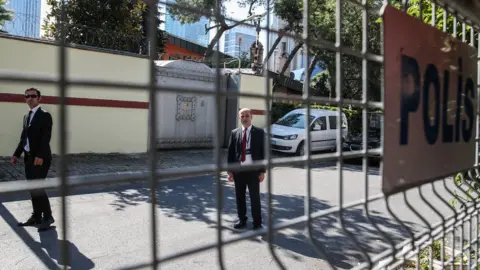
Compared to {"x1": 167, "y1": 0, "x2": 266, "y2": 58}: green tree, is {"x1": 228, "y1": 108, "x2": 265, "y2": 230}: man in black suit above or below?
Result: below

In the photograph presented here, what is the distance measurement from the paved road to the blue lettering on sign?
0.75 metres

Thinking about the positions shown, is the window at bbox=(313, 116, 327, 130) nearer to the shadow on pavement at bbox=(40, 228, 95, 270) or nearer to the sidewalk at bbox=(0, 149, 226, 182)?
the sidewalk at bbox=(0, 149, 226, 182)

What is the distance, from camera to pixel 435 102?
1.83 meters

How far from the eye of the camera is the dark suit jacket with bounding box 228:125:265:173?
13.9ft

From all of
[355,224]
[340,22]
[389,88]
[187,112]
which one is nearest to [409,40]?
[389,88]

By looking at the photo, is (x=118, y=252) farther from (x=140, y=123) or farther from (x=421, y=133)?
(x=140, y=123)

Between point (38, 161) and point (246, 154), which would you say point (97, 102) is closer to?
point (38, 161)

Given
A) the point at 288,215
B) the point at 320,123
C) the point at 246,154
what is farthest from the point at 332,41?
the point at 320,123

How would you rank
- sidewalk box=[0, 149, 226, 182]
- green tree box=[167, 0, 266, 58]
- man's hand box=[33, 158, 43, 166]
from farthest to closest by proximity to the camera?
sidewalk box=[0, 149, 226, 182] → man's hand box=[33, 158, 43, 166] → green tree box=[167, 0, 266, 58]

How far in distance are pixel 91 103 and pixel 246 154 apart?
20.4ft

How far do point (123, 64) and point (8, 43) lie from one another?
230 cm

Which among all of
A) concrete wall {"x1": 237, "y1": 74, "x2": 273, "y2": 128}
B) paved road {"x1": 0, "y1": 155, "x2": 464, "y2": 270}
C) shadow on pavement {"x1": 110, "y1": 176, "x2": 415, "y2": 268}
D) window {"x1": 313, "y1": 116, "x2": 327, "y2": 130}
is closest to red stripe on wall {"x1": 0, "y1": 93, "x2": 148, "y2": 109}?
shadow on pavement {"x1": 110, "y1": 176, "x2": 415, "y2": 268}

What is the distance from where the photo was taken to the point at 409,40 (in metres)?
1.64

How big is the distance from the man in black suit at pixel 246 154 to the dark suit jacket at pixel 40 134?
69.0 inches
